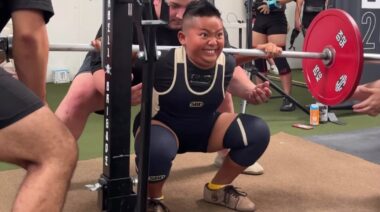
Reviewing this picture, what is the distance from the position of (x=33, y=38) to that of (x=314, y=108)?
2.59m

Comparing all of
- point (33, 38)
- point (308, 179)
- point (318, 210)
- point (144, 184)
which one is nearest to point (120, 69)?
point (33, 38)

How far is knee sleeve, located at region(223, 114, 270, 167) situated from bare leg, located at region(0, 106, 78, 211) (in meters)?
0.99

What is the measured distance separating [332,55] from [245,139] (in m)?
0.63

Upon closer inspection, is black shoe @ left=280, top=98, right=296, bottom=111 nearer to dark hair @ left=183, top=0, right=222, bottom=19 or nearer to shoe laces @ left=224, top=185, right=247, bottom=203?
shoe laces @ left=224, top=185, right=247, bottom=203

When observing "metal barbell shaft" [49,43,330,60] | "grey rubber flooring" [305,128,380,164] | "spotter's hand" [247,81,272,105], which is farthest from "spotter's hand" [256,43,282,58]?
"grey rubber flooring" [305,128,380,164]

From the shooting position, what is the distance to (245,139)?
1.98 meters

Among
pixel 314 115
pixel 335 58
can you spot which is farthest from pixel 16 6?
pixel 314 115

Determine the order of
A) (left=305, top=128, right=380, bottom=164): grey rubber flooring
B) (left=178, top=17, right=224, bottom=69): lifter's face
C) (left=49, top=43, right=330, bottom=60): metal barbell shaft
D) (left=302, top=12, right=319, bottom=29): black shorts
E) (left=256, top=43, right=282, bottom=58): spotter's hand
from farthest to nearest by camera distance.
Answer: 1. (left=302, top=12, right=319, bottom=29): black shorts
2. (left=305, top=128, right=380, bottom=164): grey rubber flooring
3. (left=256, top=43, right=282, bottom=58): spotter's hand
4. (left=178, top=17, right=224, bottom=69): lifter's face
5. (left=49, top=43, right=330, bottom=60): metal barbell shaft

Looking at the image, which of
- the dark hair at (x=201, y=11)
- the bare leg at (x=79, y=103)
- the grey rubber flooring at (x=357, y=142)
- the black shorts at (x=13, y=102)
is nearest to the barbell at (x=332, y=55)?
the dark hair at (x=201, y=11)

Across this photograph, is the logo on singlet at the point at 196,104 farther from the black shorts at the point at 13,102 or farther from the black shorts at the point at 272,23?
the black shorts at the point at 272,23

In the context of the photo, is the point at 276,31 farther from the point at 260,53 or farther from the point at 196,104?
the point at 196,104

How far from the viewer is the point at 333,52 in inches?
88.8

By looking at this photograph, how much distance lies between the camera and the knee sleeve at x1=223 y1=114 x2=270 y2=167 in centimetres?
198

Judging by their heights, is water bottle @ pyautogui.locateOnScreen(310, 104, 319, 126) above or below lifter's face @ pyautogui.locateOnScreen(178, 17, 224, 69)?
below
